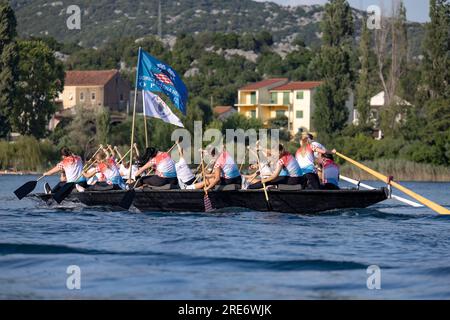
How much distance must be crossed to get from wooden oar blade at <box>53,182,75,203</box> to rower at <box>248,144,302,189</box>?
539 centimetres

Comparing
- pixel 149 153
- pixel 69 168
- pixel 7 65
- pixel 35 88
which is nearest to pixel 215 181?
pixel 149 153

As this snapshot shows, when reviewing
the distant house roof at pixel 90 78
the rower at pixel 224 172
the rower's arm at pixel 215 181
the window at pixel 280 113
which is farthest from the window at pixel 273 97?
the rower's arm at pixel 215 181

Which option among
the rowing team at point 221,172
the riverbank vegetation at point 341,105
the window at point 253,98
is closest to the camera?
the rowing team at point 221,172

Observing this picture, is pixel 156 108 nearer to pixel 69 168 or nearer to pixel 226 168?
pixel 69 168

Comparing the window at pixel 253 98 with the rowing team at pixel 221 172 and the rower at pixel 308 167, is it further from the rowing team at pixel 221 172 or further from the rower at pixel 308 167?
the rower at pixel 308 167

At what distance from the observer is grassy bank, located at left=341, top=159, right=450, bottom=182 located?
52500 millimetres

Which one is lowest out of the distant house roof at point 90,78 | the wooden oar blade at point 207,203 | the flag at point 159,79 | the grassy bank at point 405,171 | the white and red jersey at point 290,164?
the grassy bank at point 405,171

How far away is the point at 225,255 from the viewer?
1747 centimetres

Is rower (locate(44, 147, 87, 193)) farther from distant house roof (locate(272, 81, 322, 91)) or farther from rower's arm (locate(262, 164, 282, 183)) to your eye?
distant house roof (locate(272, 81, 322, 91))

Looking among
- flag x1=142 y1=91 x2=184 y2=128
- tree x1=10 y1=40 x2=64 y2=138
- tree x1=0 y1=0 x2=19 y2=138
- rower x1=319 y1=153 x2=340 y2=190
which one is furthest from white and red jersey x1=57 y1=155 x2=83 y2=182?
tree x1=10 y1=40 x2=64 y2=138

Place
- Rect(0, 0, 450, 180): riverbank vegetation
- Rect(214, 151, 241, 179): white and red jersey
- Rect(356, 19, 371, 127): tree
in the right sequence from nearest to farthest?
Rect(214, 151, 241, 179): white and red jersey < Rect(0, 0, 450, 180): riverbank vegetation < Rect(356, 19, 371, 127): tree

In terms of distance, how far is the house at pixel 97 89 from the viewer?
10462cm

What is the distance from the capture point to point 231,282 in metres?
15.1

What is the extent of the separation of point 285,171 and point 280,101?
76317 mm
